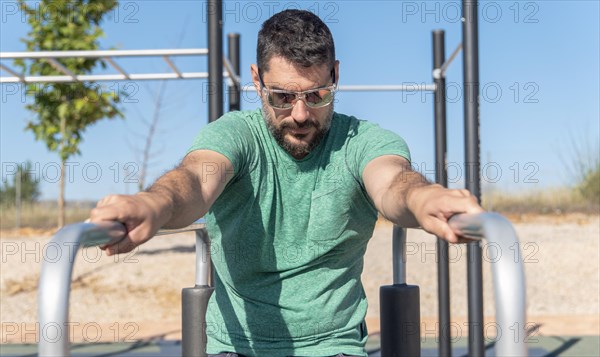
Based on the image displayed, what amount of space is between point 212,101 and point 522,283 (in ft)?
9.46

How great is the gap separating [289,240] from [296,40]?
1.62 feet

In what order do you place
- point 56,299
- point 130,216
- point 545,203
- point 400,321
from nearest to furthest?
point 56,299
point 130,216
point 400,321
point 545,203

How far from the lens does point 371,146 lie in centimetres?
191

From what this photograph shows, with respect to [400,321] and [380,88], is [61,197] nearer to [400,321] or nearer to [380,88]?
[380,88]

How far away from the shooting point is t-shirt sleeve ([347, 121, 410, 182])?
1867 mm

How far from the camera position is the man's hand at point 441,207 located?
3.98ft

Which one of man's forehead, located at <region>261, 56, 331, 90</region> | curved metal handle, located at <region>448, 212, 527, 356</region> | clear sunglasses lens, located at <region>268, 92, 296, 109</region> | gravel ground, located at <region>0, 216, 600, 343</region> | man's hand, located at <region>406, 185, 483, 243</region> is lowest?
gravel ground, located at <region>0, 216, 600, 343</region>

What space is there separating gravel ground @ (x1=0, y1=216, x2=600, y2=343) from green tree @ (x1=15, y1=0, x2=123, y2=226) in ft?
4.87

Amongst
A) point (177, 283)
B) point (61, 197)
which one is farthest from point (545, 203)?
point (61, 197)

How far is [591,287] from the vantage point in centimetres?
1177

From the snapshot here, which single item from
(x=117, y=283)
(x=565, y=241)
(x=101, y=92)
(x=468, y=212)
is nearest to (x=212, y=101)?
(x=468, y=212)

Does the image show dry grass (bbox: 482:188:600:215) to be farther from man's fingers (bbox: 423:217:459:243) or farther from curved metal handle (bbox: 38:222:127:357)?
curved metal handle (bbox: 38:222:127:357)

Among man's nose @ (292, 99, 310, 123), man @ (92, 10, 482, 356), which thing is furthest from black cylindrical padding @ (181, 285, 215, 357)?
man's nose @ (292, 99, 310, 123)

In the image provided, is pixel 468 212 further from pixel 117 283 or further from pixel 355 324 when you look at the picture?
pixel 117 283
